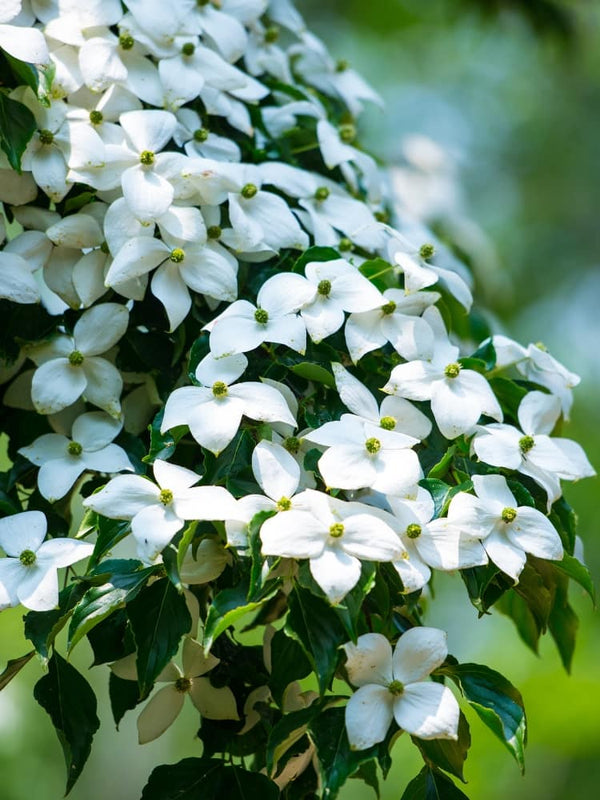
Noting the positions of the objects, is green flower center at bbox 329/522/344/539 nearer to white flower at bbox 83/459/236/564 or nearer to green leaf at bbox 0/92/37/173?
white flower at bbox 83/459/236/564

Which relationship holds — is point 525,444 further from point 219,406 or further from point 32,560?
point 32,560

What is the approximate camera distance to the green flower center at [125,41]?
2.70 feet

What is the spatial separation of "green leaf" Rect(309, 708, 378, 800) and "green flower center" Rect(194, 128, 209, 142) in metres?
0.48

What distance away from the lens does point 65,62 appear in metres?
0.81

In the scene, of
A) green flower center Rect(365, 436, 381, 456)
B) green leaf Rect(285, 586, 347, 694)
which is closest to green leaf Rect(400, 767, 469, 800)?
green leaf Rect(285, 586, 347, 694)

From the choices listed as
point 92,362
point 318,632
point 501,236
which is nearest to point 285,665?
point 318,632

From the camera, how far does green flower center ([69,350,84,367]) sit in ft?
2.50

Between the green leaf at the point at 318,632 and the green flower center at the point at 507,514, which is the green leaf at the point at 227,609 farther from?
the green flower center at the point at 507,514

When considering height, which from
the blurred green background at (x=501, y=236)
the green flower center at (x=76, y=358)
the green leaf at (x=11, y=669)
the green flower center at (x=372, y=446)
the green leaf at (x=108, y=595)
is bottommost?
the blurred green background at (x=501, y=236)

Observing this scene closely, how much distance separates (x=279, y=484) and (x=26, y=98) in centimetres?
38

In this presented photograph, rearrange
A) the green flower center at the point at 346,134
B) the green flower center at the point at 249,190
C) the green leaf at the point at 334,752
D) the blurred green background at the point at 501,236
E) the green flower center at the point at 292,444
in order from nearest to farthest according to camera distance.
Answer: the green leaf at the point at 334,752
the green flower center at the point at 292,444
the green flower center at the point at 249,190
the green flower center at the point at 346,134
the blurred green background at the point at 501,236

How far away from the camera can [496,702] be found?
64 centimetres

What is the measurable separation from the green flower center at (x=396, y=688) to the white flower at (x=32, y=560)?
0.21 m

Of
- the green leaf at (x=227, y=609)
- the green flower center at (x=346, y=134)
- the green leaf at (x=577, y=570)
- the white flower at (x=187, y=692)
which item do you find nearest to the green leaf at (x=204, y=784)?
the white flower at (x=187, y=692)
